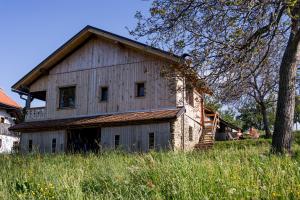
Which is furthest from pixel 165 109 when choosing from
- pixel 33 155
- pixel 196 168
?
pixel 196 168

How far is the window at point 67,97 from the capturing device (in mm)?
24661

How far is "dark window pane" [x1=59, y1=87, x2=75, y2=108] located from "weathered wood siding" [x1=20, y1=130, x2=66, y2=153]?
185 cm

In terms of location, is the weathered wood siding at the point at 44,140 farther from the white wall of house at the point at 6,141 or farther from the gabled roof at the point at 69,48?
the white wall of house at the point at 6,141

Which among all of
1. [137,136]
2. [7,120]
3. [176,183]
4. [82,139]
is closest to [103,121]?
[137,136]

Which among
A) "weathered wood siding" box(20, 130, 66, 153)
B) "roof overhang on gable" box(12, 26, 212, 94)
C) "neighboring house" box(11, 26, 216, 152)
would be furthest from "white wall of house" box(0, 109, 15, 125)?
"weathered wood siding" box(20, 130, 66, 153)

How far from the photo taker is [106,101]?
23.0m

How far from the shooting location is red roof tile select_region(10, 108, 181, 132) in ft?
66.4

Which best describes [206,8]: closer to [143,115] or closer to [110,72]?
[143,115]

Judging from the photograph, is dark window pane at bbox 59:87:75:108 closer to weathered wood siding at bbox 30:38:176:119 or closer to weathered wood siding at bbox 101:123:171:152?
weathered wood siding at bbox 30:38:176:119

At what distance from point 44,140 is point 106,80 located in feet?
18.4

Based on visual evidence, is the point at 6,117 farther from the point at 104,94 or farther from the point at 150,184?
the point at 150,184

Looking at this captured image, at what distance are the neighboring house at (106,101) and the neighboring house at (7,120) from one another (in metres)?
15.9

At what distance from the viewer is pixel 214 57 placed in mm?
11180

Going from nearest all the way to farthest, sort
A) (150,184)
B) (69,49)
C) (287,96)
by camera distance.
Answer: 1. (150,184)
2. (287,96)
3. (69,49)
